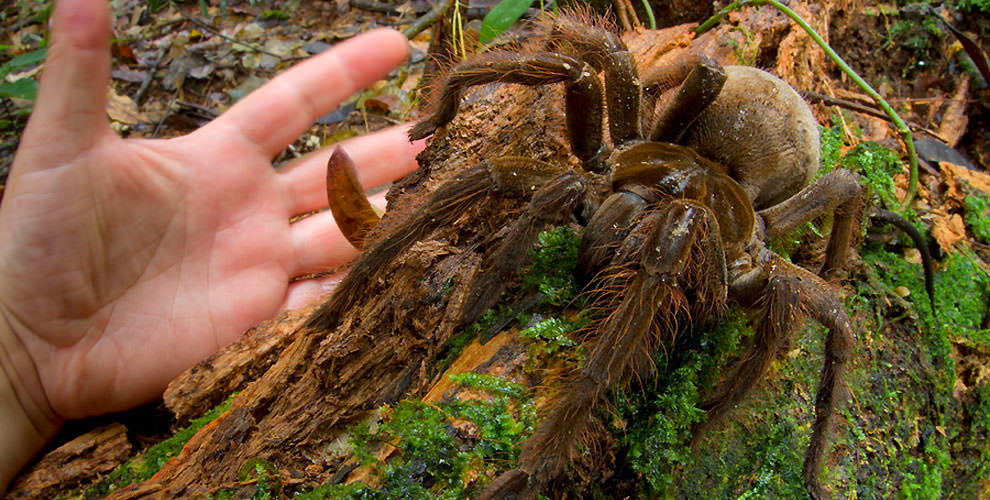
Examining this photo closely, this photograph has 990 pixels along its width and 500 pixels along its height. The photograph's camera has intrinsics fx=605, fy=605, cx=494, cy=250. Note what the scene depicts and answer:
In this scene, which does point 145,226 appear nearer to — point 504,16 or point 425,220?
point 425,220

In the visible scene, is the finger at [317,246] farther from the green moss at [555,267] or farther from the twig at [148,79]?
the twig at [148,79]

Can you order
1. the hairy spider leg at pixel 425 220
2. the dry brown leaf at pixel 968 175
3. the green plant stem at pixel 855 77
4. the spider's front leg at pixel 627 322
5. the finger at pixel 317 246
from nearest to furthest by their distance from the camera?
the spider's front leg at pixel 627 322 < the hairy spider leg at pixel 425 220 < the green plant stem at pixel 855 77 < the finger at pixel 317 246 < the dry brown leaf at pixel 968 175

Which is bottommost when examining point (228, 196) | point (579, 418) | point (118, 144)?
point (228, 196)

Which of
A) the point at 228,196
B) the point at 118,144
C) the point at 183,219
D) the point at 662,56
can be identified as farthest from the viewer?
the point at 662,56

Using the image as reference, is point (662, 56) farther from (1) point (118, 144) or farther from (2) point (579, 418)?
(1) point (118, 144)

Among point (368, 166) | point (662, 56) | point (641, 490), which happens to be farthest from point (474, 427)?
point (662, 56)

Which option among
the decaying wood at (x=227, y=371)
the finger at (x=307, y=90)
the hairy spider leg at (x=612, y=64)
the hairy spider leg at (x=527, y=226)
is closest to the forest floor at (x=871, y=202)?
the decaying wood at (x=227, y=371)

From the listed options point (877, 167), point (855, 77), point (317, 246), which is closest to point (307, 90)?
point (317, 246)
